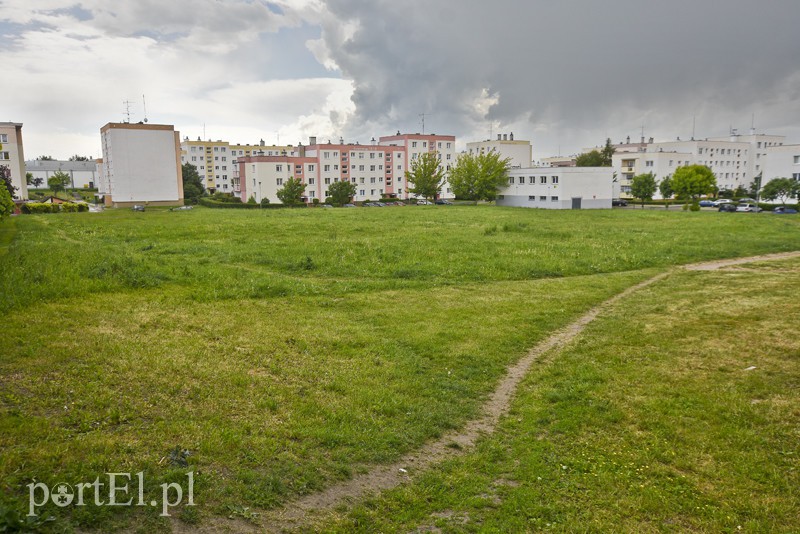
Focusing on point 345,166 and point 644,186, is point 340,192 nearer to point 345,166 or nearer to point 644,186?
point 345,166

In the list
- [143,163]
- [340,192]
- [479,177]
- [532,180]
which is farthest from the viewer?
[340,192]

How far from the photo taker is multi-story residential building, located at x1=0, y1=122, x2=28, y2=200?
92.2m

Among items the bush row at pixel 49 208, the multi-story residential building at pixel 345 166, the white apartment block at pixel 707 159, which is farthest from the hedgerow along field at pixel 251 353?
the white apartment block at pixel 707 159

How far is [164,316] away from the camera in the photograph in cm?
1565

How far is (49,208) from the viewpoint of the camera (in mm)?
71375

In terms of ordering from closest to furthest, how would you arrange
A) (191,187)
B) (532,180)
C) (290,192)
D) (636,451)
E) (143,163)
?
(636,451)
(532,180)
(143,163)
(290,192)
(191,187)

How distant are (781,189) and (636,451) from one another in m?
91.1

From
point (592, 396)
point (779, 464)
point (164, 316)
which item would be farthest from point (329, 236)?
point (779, 464)

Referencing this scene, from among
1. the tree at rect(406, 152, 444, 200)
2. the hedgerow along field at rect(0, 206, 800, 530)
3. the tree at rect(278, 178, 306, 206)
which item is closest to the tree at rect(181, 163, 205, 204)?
the tree at rect(278, 178, 306, 206)

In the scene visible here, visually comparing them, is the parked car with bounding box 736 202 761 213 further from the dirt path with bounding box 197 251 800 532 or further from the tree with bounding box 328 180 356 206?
the dirt path with bounding box 197 251 800 532

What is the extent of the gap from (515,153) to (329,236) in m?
109

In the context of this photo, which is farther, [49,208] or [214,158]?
[214,158]

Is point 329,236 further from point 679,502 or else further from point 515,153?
point 515,153

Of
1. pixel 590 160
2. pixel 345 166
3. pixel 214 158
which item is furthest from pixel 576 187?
pixel 214 158
